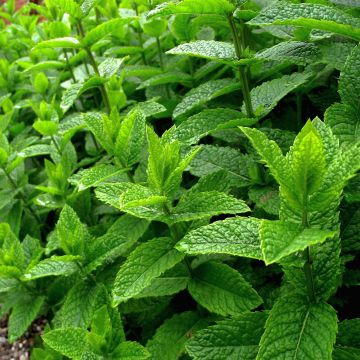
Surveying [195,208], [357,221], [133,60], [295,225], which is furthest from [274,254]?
[133,60]

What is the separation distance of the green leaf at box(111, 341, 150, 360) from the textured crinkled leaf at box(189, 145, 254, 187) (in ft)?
1.87

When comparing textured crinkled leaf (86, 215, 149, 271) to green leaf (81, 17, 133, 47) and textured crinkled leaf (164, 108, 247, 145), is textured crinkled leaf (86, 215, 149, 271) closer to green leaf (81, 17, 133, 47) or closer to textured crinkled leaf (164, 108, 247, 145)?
textured crinkled leaf (164, 108, 247, 145)

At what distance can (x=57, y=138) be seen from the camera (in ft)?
7.19

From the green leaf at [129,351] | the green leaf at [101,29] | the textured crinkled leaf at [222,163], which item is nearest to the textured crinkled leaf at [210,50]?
the textured crinkled leaf at [222,163]

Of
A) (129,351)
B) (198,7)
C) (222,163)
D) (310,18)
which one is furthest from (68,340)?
(310,18)

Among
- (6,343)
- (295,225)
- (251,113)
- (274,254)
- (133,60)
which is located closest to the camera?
(274,254)

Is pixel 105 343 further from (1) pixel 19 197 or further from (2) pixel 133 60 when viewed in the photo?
(2) pixel 133 60

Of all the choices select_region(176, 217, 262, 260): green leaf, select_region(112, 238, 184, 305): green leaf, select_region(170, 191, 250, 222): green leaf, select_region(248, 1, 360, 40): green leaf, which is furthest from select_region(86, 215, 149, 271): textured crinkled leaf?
select_region(248, 1, 360, 40): green leaf

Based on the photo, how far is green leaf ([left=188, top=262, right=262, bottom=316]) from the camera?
4.26ft

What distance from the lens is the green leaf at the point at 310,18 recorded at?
46.3 inches

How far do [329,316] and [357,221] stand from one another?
1.31ft

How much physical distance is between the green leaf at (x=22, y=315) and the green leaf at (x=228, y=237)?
1.03m

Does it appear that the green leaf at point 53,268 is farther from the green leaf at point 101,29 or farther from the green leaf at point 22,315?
the green leaf at point 101,29

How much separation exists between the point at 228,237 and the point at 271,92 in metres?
0.70
